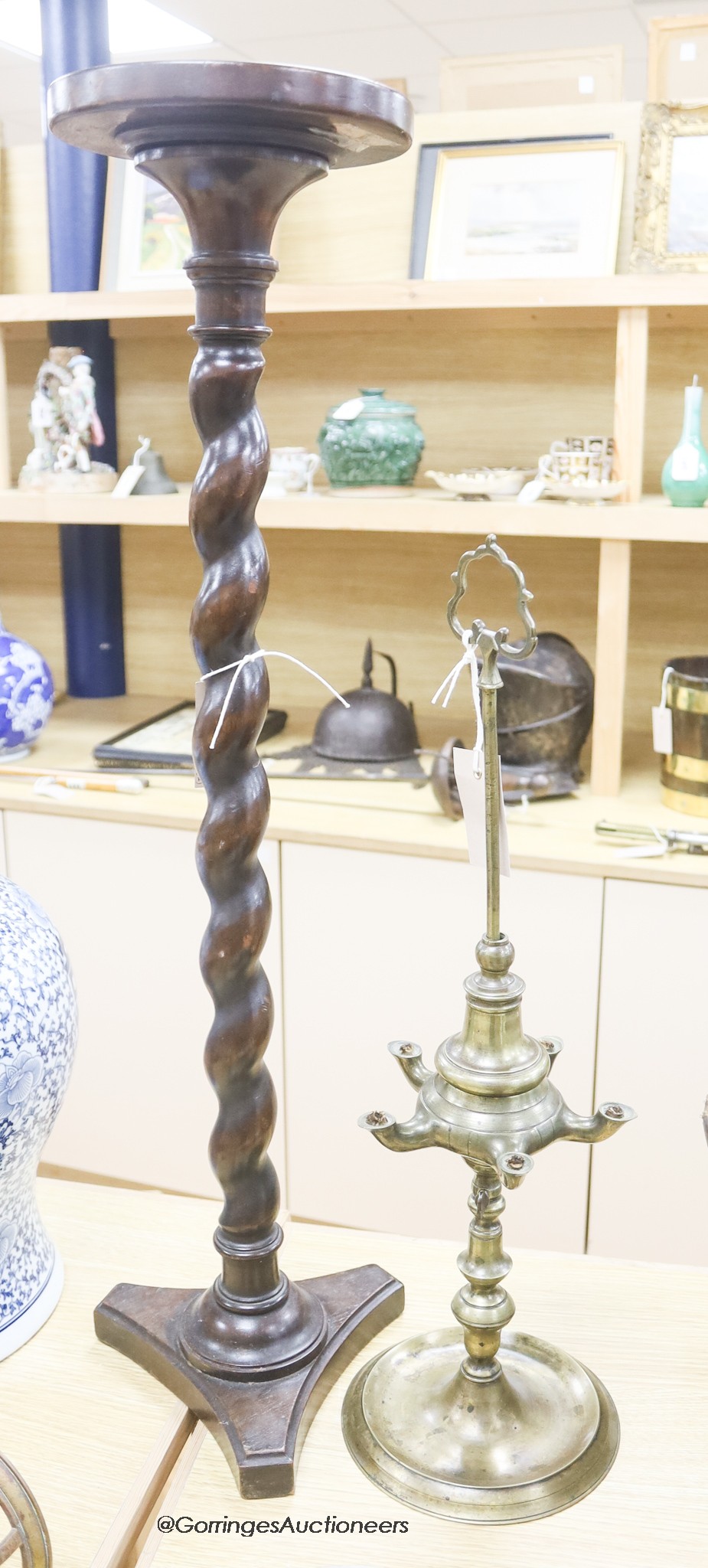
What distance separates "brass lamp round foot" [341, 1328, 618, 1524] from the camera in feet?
2.44

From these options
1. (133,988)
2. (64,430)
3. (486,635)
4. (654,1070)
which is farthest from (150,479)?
(486,635)

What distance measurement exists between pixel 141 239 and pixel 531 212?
2.28ft

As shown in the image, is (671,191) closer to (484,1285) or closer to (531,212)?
(531,212)

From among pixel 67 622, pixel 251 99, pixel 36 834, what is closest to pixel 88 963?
pixel 36 834

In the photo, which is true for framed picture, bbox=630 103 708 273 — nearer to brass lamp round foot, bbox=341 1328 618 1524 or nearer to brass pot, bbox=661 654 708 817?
brass pot, bbox=661 654 708 817

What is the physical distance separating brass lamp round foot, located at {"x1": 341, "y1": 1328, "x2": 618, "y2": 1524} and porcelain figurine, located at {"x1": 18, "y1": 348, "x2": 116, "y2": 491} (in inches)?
75.3

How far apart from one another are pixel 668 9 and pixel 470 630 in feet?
17.0

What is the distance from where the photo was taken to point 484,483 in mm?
2131

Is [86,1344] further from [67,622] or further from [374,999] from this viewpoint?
[67,622]

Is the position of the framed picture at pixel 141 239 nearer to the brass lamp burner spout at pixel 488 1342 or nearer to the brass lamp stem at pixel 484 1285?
the brass lamp burner spout at pixel 488 1342

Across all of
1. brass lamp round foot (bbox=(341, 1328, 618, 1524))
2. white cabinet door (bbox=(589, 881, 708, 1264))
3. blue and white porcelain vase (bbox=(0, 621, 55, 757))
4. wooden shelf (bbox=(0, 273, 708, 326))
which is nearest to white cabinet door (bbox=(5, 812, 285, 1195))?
blue and white porcelain vase (bbox=(0, 621, 55, 757))

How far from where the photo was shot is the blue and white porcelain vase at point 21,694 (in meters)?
2.31

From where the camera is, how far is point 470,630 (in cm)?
73

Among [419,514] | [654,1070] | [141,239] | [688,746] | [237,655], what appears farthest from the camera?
[141,239]
